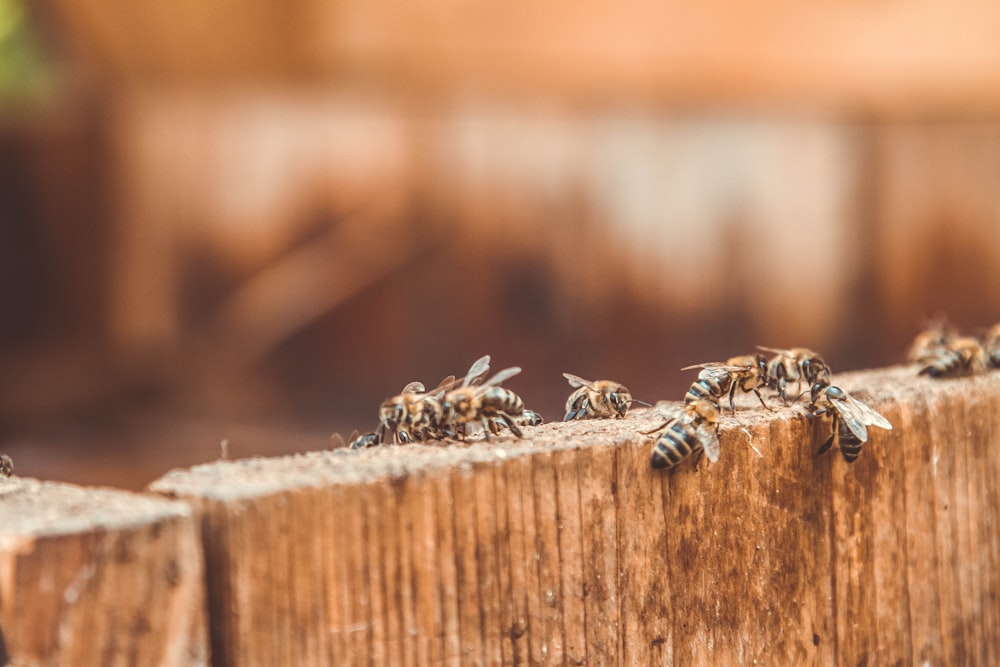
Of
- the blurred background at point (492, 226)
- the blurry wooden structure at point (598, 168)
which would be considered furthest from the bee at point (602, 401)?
the blurry wooden structure at point (598, 168)

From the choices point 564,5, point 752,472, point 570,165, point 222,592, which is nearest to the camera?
point 222,592

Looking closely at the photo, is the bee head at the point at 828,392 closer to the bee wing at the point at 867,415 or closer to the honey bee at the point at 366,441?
the bee wing at the point at 867,415

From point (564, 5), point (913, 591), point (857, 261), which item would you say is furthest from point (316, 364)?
point (913, 591)

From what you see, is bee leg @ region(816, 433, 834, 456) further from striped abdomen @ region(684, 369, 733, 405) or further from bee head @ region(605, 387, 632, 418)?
bee head @ region(605, 387, 632, 418)

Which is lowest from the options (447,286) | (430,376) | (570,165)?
(430,376)

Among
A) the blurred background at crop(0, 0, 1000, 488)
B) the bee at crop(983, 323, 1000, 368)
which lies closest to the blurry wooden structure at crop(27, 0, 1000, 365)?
the blurred background at crop(0, 0, 1000, 488)

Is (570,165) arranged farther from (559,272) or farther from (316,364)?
(316,364)
